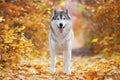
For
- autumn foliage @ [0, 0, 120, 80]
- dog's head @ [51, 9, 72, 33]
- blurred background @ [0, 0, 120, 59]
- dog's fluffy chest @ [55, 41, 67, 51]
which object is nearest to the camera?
autumn foliage @ [0, 0, 120, 80]

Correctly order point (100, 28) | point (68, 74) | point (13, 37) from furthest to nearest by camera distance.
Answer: point (100, 28) → point (68, 74) → point (13, 37)

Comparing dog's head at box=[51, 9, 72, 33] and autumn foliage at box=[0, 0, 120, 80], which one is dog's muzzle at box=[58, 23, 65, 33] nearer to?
dog's head at box=[51, 9, 72, 33]

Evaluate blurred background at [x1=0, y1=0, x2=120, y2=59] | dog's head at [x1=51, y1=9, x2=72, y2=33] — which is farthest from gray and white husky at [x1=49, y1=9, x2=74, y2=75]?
blurred background at [x1=0, y1=0, x2=120, y2=59]

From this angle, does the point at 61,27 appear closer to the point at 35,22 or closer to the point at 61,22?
the point at 61,22

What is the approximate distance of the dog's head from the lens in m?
7.02

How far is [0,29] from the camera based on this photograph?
23.1 feet

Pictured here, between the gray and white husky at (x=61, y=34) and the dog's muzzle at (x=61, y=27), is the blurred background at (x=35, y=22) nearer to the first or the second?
the gray and white husky at (x=61, y=34)

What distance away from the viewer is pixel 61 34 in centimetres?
726

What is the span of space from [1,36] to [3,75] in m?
0.89

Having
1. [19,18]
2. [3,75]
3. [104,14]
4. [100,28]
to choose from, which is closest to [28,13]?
[19,18]

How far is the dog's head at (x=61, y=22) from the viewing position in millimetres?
7016

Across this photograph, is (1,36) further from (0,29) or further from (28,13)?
(28,13)

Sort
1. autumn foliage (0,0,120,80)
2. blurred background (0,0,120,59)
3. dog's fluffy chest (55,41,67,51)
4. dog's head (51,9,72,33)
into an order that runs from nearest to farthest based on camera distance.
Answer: autumn foliage (0,0,120,80) < dog's head (51,9,72,33) < blurred background (0,0,120,59) < dog's fluffy chest (55,41,67,51)

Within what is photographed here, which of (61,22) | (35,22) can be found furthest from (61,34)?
(35,22)
